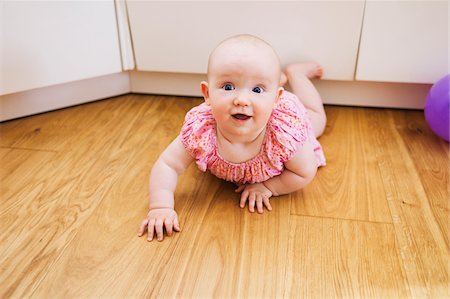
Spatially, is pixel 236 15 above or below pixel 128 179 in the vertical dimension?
above

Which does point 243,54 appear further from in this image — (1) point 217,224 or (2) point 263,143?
(1) point 217,224

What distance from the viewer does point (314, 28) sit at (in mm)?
1155

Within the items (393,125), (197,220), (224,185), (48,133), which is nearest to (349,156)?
(393,125)

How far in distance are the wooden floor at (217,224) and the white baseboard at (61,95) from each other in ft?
0.24

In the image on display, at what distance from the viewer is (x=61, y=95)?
4.23 feet

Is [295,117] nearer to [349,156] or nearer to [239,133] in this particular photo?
[239,133]

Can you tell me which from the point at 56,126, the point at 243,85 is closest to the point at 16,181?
the point at 56,126

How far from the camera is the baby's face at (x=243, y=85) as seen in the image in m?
0.75

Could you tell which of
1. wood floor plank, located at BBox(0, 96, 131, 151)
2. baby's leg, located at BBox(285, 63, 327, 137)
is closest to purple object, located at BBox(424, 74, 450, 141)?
baby's leg, located at BBox(285, 63, 327, 137)

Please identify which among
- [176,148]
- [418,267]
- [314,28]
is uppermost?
[314,28]

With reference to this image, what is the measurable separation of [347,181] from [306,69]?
1.17ft

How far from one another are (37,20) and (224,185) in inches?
25.2

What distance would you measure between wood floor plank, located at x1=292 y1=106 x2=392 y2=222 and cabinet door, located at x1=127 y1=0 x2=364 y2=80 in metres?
0.17

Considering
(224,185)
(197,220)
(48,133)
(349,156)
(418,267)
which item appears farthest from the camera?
(48,133)
